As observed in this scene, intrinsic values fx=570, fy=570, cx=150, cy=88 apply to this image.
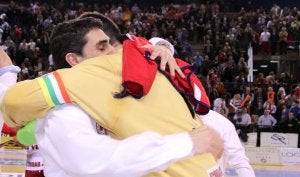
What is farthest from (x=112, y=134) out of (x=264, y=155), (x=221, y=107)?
(x=221, y=107)

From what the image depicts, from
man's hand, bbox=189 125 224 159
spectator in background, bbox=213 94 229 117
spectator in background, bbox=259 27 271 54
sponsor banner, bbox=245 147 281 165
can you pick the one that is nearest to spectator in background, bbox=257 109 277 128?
spectator in background, bbox=213 94 229 117

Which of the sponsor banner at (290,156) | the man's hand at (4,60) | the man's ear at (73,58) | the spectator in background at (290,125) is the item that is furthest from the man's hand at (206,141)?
the spectator in background at (290,125)

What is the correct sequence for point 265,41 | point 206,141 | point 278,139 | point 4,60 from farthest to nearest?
point 265,41 → point 278,139 → point 4,60 → point 206,141

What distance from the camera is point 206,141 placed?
1.68m

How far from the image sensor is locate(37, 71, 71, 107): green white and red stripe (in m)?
1.60

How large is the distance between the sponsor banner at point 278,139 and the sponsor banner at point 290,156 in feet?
3.54

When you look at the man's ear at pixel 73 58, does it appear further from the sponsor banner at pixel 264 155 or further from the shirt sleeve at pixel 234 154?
the sponsor banner at pixel 264 155

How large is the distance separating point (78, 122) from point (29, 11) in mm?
23211

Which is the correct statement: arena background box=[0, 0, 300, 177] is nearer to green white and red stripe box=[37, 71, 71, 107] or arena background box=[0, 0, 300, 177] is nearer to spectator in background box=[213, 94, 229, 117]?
spectator in background box=[213, 94, 229, 117]

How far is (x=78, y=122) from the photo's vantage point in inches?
63.1

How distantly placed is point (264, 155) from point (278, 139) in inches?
55.6

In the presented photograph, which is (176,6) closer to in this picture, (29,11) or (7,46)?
(29,11)

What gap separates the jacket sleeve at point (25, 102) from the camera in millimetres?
1599

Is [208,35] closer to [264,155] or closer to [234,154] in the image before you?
[264,155]
